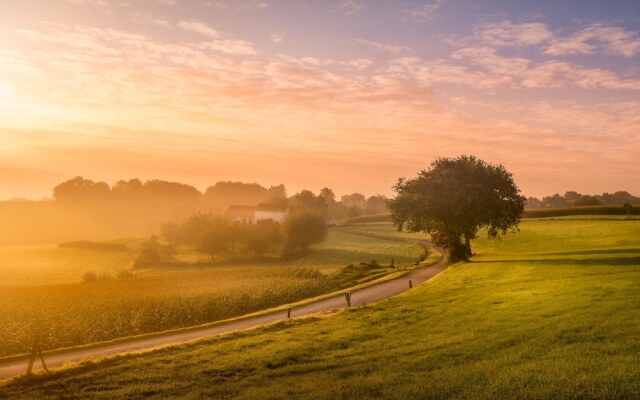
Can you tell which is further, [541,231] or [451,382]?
[541,231]

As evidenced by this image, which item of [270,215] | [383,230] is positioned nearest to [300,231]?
[383,230]

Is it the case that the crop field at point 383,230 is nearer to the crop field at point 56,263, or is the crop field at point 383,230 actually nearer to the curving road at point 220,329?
the crop field at point 56,263

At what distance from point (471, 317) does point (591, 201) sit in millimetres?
159115

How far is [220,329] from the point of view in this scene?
37.2 meters

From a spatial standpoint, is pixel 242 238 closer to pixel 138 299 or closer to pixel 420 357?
pixel 138 299

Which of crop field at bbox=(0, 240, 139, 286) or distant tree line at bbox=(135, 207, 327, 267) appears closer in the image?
crop field at bbox=(0, 240, 139, 286)

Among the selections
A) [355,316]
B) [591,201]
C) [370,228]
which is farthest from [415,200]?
[591,201]

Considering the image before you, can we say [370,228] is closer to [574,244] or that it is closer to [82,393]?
[574,244]

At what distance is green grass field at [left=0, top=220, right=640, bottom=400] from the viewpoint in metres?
17.6

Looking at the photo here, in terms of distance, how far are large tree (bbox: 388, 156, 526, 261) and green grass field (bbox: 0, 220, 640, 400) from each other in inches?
1091

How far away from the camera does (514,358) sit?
20.1m

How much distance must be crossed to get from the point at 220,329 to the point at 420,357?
20.3 metres

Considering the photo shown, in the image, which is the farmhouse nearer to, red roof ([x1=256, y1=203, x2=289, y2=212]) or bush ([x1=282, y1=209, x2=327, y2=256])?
red roof ([x1=256, y1=203, x2=289, y2=212])

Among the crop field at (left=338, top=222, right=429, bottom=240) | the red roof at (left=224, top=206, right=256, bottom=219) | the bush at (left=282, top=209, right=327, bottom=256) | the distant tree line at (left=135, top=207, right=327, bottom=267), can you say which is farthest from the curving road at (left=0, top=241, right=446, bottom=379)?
the red roof at (left=224, top=206, right=256, bottom=219)
